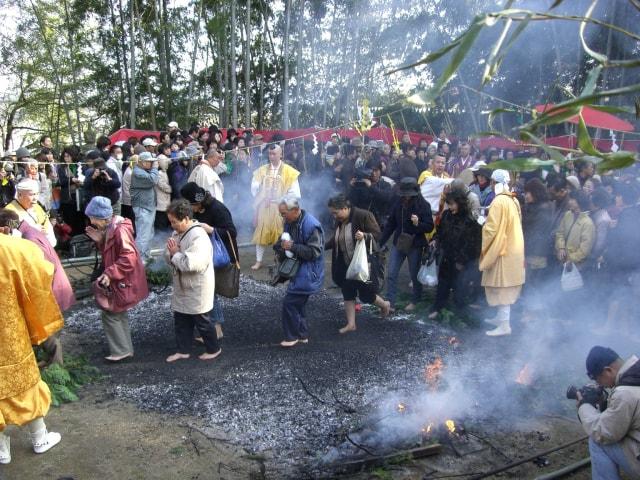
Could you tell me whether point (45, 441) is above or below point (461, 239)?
below

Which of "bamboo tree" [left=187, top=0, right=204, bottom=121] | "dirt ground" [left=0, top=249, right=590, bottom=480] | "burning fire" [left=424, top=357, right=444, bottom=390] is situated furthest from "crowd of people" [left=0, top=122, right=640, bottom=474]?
"bamboo tree" [left=187, top=0, right=204, bottom=121]

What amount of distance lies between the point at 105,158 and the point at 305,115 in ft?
58.6

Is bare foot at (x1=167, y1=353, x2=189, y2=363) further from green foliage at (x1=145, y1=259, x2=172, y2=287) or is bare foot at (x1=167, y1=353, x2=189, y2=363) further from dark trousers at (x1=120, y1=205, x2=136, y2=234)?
dark trousers at (x1=120, y1=205, x2=136, y2=234)

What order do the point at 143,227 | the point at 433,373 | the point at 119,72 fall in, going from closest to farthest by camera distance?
the point at 433,373
the point at 143,227
the point at 119,72

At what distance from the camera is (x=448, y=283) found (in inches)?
259

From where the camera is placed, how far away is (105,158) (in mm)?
9070

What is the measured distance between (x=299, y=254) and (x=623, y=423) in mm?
3311

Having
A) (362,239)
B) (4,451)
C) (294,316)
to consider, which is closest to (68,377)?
(4,451)

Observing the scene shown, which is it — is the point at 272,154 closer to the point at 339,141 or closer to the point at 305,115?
the point at 339,141

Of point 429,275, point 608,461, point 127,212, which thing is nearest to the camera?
point 608,461

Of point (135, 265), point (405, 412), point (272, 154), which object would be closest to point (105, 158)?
point (272, 154)

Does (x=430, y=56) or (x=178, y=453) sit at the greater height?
(x=430, y=56)

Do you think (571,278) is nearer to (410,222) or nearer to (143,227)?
(410,222)

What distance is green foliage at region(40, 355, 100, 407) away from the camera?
14.7ft
